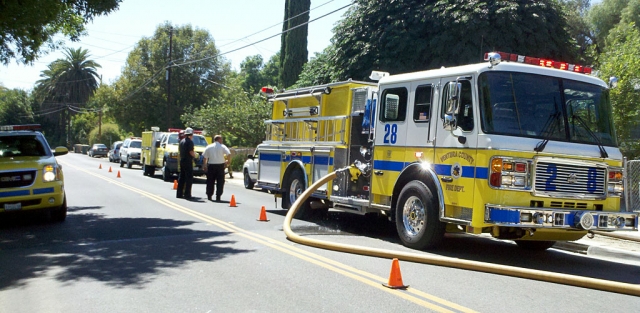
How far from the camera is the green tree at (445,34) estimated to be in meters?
23.7

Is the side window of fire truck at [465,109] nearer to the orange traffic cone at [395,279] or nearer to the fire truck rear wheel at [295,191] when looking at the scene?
the orange traffic cone at [395,279]

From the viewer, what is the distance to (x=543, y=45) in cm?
2411

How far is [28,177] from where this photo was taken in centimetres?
1141

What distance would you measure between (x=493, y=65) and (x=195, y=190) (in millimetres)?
14110

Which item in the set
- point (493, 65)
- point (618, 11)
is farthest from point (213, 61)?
point (493, 65)

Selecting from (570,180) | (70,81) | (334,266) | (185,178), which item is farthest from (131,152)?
(70,81)

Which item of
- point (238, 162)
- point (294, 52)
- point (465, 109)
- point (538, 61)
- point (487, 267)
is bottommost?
point (487, 267)

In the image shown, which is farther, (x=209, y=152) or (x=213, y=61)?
(x=213, y=61)

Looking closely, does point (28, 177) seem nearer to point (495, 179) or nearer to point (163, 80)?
Answer: point (495, 179)

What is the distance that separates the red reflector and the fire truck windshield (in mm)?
581

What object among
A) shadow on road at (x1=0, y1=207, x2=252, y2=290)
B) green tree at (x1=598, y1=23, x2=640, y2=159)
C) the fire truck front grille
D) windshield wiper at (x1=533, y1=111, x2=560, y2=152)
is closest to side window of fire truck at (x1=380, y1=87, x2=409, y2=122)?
windshield wiper at (x1=533, y1=111, x2=560, y2=152)

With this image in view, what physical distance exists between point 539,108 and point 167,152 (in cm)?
1997

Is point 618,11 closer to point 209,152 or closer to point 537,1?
point 537,1

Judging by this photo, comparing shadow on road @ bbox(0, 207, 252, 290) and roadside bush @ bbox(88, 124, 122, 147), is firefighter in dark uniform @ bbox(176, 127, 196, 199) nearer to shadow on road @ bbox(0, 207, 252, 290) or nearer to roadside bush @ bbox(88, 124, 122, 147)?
shadow on road @ bbox(0, 207, 252, 290)
